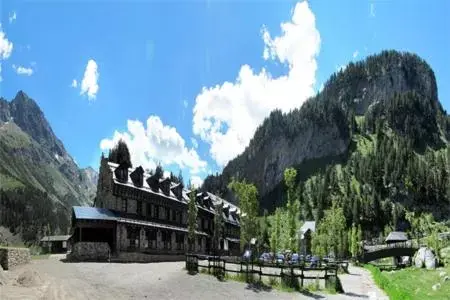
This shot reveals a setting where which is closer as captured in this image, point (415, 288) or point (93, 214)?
point (415, 288)

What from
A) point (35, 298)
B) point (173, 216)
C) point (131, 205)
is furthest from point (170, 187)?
point (35, 298)

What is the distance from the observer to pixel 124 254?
2559 inches

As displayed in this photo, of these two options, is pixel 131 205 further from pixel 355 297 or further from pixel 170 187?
pixel 355 297

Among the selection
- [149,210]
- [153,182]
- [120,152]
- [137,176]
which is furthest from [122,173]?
[120,152]

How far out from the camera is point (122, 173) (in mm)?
69312

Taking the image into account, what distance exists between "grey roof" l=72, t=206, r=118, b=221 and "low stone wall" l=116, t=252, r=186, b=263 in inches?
199

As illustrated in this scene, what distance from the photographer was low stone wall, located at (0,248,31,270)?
39094 mm

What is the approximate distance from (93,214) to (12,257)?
2292 cm

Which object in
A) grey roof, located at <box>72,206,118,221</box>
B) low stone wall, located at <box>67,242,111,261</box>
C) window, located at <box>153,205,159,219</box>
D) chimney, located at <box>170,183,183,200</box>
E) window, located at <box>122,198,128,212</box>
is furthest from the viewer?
chimney, located at <box>170,183,183,200</box>

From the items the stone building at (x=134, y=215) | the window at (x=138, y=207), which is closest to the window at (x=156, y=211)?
the stone building at (x=134, y=215)

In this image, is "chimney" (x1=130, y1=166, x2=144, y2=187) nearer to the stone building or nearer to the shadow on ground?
the stone building

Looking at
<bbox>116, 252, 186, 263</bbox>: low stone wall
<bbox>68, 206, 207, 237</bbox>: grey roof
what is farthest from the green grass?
<bbox>68, 206, 207, 237</bbox>: grey roof

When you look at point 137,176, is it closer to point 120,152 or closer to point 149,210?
point 149,210

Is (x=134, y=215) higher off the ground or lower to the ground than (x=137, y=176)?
lower
